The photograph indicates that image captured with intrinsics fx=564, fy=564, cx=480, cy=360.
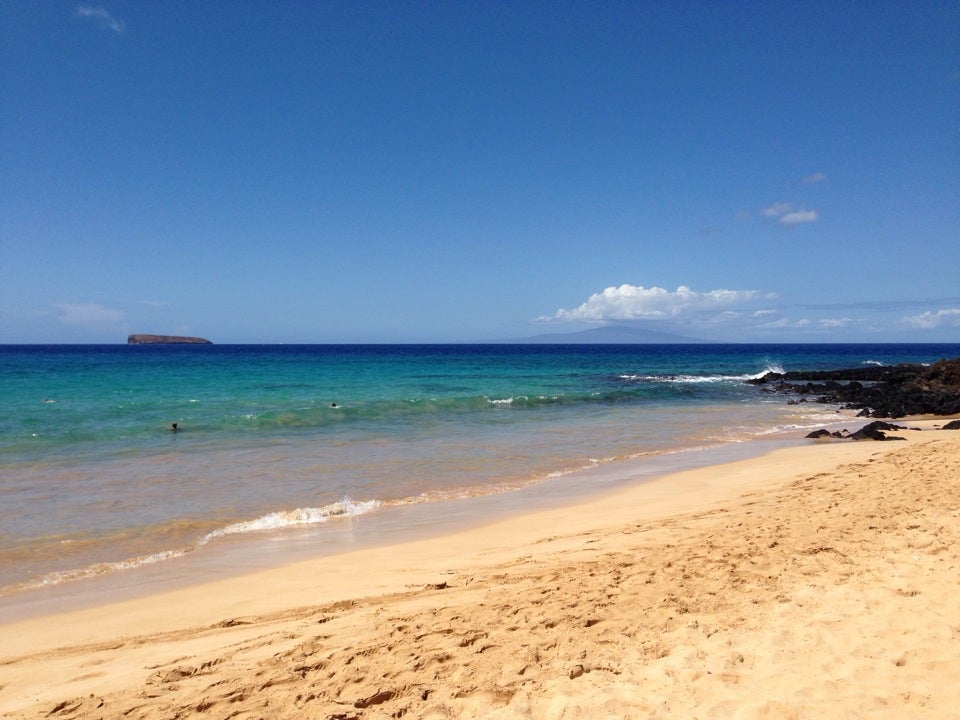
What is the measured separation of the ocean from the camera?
27.7ft

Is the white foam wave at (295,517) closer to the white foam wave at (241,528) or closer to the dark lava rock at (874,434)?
the white foam wave at (241,528)

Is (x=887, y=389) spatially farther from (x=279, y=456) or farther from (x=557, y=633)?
(x=557, y=633)

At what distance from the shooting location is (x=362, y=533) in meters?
8.49

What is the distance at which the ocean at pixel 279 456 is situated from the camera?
8438mm

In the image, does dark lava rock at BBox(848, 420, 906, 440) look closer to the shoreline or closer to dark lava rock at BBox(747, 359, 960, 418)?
the shoreline

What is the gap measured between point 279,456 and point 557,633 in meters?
11.6

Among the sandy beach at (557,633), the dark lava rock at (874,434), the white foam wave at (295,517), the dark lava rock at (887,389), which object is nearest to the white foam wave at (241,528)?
the white foam wave at (295,517)

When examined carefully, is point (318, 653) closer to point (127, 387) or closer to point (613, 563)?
point (613, 563)

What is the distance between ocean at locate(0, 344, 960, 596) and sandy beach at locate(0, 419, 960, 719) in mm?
2159

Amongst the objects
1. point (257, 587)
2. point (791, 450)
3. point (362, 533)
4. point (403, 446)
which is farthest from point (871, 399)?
point (257, 587)

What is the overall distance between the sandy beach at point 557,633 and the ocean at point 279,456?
2159 mm

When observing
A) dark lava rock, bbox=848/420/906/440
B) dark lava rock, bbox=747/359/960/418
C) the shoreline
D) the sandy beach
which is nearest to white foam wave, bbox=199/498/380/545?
the shoreline

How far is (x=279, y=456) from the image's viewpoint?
47.4ft

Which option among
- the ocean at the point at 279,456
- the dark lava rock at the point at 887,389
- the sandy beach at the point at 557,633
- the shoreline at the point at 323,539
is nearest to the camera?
the sandy beach at the point at 557,633
